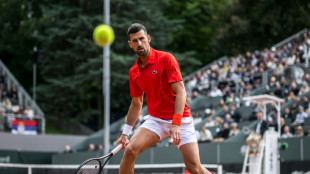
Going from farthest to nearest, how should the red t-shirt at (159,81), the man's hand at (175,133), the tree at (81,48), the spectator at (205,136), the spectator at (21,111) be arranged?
the tree at (81,48) → the spectator at (21,111) → the spectator at (205,136) → the red t-shirt at (159,81) → the man's hand at (175,133)

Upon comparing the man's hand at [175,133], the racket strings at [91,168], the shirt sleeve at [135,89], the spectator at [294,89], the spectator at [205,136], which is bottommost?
the spectator at [205,136]

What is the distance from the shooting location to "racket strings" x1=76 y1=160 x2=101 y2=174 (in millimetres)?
7218

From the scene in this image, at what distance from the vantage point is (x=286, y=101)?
65.8ft

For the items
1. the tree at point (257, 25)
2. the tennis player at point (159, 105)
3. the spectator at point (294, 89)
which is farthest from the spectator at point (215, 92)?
the tennis player at point (159, 105)

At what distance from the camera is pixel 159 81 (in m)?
6.75

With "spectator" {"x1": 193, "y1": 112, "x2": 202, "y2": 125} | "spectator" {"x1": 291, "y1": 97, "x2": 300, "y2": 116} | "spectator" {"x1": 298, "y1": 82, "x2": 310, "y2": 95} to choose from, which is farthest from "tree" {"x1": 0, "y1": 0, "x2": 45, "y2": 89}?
"spectator" {"x1": 291, "y1": 97, "x2": 300, "y2": 116}

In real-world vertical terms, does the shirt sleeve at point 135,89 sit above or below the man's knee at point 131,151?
above

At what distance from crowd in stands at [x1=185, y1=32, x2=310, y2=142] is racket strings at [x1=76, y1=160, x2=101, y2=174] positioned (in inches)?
393

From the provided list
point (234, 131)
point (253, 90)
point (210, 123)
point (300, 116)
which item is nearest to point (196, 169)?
point (300, 116)

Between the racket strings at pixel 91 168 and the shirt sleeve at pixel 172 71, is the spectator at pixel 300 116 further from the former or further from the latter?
the shirt sleeve at pixel 172 71

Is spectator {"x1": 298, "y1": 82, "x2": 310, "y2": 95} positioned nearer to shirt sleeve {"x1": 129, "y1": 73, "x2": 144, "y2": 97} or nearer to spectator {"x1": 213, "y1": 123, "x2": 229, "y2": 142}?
spectator {"x1": 213, "y1": 123, "x2": 229, "y2": 142}

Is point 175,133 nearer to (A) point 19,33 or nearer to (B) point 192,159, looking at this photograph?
(B) point 192,159

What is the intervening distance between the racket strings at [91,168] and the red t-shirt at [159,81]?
44.0 inches

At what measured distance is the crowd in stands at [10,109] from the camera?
2456 cm
